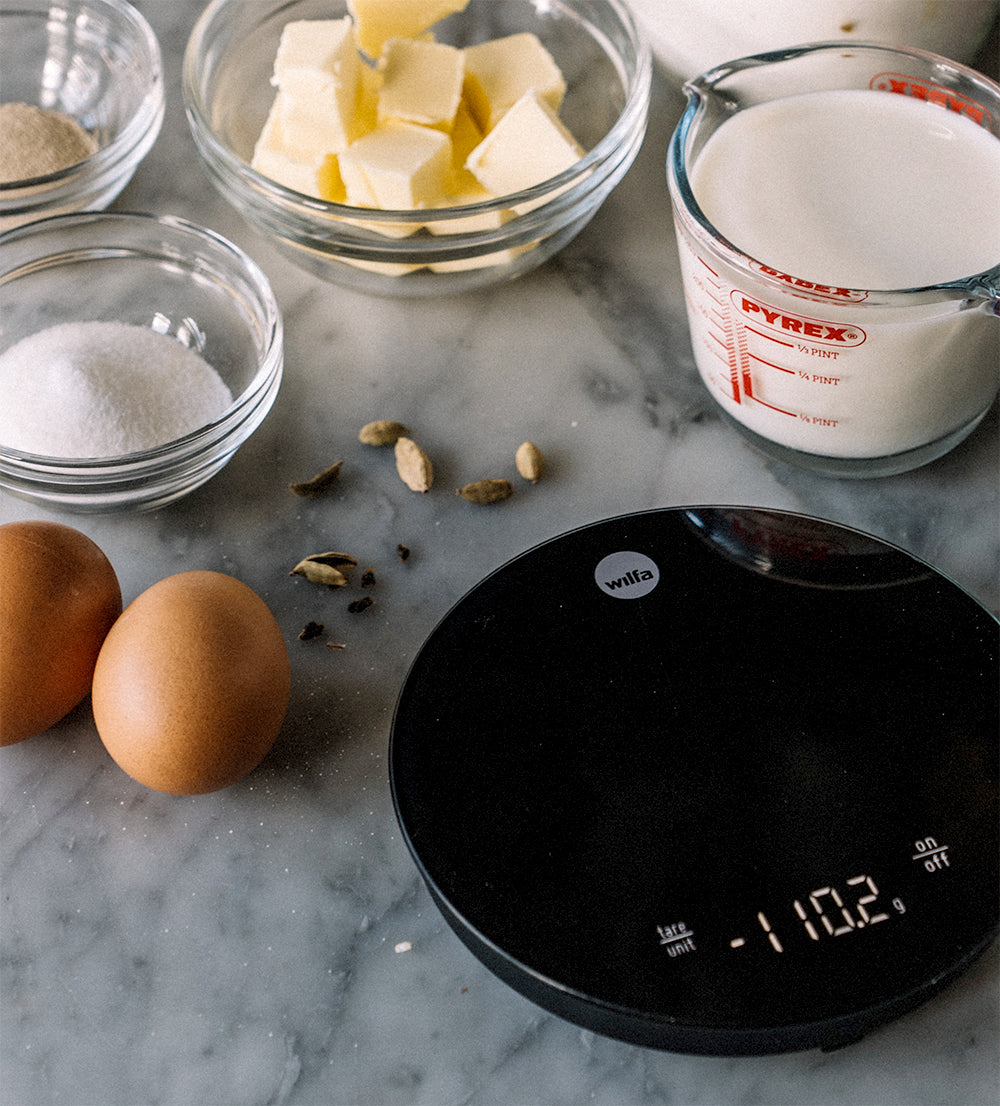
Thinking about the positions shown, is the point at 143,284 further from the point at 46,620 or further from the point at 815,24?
the point at 815,24

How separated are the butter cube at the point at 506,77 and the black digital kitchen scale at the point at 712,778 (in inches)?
16.3

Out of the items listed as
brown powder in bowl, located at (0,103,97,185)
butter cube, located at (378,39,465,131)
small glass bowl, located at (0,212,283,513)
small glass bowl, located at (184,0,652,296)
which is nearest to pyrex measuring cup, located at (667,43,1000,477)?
small glass bowl, located at (184,0,652,296)

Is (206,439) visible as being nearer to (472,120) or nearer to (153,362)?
(153,362)

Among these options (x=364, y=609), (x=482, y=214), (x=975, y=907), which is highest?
(x=482, y=214)

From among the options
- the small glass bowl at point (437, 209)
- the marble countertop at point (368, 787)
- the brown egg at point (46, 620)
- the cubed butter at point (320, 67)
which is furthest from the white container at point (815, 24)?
the brown egg at point (46, 620)

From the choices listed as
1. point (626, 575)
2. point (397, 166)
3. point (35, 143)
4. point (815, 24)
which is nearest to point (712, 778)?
point (626, 575)

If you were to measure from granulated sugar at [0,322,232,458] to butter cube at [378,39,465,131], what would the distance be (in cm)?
27

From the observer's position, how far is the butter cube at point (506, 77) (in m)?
0.94

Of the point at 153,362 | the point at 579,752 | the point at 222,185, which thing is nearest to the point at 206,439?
the point at 153,362

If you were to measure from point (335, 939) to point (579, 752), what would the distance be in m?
0.19

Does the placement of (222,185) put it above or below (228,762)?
above

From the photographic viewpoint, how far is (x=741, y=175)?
2.55 feet

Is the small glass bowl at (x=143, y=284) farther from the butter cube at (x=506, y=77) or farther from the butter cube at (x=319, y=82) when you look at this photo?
the butter cube at (x=506, y=77)

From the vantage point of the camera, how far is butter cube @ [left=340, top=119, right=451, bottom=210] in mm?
844
